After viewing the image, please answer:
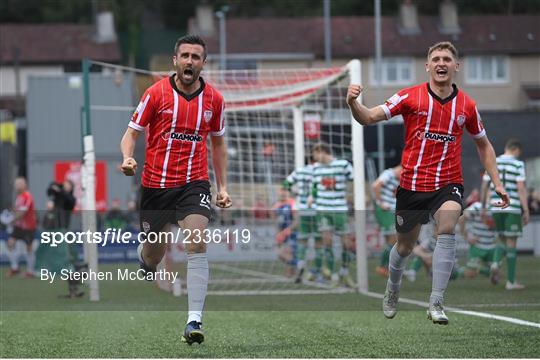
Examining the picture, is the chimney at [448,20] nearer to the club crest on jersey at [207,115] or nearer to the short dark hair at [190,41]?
→ the club crest on jersey at [207,115]

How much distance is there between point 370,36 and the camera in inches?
2869

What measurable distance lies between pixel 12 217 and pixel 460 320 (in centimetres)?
1408

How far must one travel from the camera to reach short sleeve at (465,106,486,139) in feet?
31.5

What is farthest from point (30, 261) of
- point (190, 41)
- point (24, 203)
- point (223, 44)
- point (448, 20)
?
point (448, 20)

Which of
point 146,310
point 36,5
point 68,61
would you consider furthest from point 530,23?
point 146,310

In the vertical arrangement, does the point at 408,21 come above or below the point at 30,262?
above

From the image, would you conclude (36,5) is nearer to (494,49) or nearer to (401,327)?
(494,49)

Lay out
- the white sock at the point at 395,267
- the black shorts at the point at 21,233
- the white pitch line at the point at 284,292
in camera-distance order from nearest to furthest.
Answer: the white sock at the point at 395,267, the white pitch line at the point at 284,292, the black shorts at the point at 21,233

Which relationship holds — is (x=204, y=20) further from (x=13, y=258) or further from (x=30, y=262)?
(x=30, y=262)

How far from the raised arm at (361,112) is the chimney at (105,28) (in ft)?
223

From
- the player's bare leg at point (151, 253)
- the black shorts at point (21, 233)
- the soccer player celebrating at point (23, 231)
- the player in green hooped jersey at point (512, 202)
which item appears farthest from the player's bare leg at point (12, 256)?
the player's bare leg at point (151, 253)

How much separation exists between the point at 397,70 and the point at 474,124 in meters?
61.5

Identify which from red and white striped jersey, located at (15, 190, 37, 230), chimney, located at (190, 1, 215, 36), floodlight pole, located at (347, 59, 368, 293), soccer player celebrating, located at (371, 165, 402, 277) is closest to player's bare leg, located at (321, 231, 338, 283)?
soccer player celebrating, located at (371, 165, 402, 277)

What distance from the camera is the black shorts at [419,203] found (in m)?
9.63
